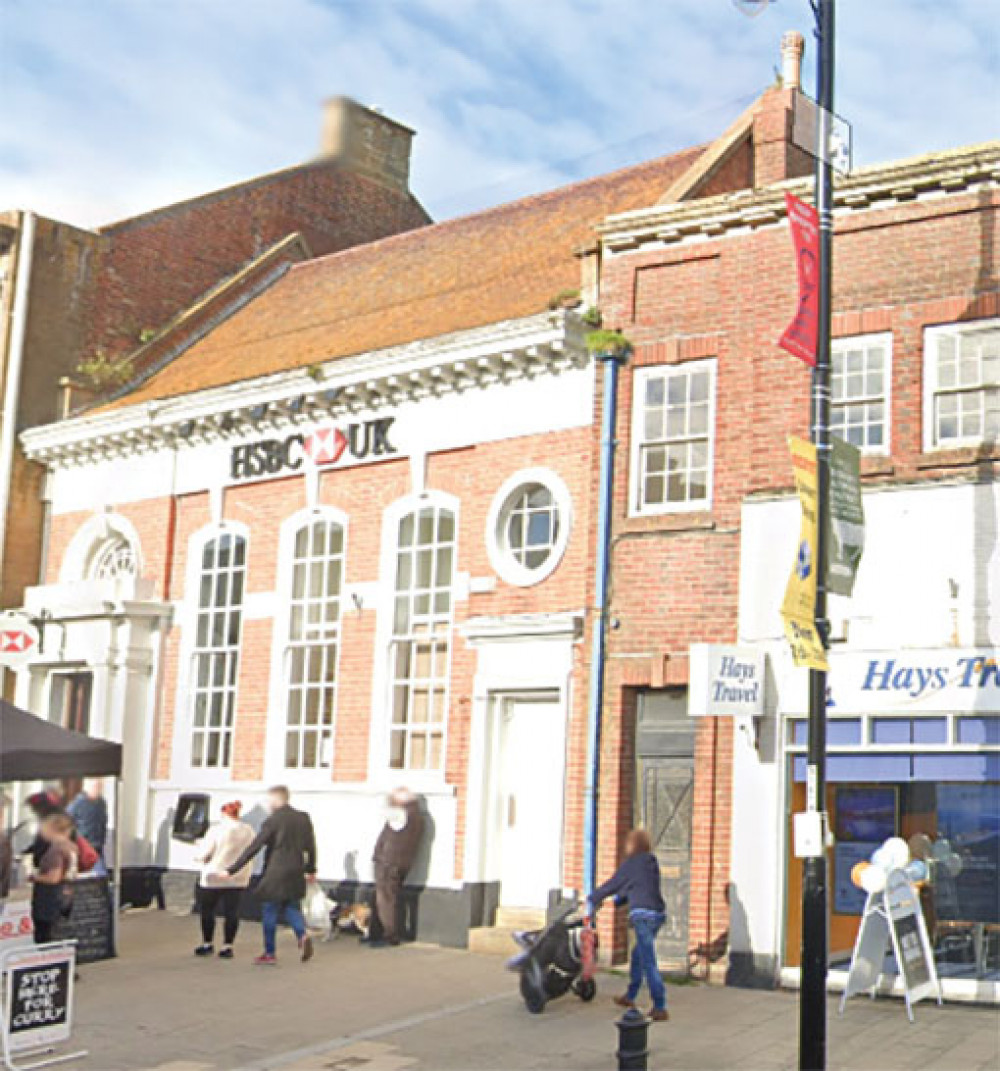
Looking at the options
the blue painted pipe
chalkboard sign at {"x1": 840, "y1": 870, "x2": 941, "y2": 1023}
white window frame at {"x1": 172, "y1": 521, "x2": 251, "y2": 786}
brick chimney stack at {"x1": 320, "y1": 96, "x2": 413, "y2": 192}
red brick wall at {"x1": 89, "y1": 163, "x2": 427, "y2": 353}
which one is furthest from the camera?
brick chimney stack at {"x1": 320, "y1": 96, "x2": 413, "y2": 192}

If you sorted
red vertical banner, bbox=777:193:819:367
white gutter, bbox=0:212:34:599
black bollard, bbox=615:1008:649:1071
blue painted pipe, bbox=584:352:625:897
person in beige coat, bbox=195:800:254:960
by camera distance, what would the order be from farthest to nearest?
1. white gutter, bbox=0:212:34:599
2. person in beige coat, bbox=195:800:254:960
3. blue painted pipe, bbox=584:352:625:897
4. red vertical banner, bbox=777:193:819:367
5. black bollard, bbox=615:1008:649:1071

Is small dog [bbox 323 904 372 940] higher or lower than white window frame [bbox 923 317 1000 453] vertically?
lower

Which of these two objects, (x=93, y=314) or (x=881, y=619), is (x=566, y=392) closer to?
(x=881, y=619)

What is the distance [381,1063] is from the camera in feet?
34.8

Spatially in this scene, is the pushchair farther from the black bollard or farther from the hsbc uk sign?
the hsbc uk sign

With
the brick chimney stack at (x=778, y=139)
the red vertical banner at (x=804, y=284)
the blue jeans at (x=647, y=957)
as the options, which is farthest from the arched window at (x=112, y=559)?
the red vertical banner at (x=804, y=284)

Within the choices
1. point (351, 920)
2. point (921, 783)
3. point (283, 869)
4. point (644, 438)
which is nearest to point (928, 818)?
point (921, 783)

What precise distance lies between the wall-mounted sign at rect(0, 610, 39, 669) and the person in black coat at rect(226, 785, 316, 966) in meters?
7.52

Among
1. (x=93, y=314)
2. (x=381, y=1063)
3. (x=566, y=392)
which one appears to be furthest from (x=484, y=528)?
(x=93, y=314)

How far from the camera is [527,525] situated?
16312 mm

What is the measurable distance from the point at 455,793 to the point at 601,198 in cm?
855

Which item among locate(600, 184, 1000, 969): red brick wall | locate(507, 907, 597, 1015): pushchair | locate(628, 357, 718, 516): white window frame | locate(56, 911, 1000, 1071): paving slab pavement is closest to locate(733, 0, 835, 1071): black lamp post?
locate(56, 911, 1000, 1071): paving slab pavement

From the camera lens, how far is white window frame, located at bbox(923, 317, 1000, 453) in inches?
520

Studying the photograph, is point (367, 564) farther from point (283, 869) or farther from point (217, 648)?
point (283, 869)
